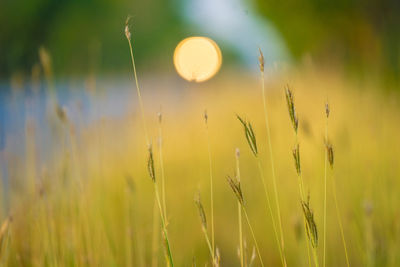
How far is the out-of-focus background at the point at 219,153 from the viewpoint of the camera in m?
1.26

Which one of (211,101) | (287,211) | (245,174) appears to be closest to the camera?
(287,211)

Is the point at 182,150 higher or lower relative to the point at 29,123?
lower

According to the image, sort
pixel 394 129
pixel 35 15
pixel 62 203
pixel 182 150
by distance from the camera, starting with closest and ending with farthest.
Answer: pixel 62 203, pixel 394 129, pixel 182 150, pixel 35 15

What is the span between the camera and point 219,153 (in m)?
2.99

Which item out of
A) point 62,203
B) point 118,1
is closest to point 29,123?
point 62,203

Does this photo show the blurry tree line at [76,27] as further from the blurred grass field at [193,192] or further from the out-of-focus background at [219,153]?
the blurred grass field at [193,192]

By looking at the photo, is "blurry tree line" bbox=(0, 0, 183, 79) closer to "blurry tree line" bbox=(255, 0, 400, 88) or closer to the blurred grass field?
"blurry tree line" bbox=(255, 0, 400, 88)

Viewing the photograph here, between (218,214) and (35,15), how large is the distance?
9.16 m

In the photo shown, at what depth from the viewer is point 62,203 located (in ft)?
4.25

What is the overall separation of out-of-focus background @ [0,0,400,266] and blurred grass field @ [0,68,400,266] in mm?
10

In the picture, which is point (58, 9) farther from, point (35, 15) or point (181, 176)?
point (181, 176)

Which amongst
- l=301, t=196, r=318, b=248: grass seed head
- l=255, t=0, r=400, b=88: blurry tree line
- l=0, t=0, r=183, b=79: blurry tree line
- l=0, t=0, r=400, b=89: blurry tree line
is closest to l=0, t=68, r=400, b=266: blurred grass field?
l=301, t=196, r=318, b=248: grass seed head

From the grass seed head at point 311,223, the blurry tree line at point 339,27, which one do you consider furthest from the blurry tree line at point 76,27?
the grass seed head at point 311,223

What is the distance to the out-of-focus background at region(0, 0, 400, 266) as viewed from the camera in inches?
49.4
